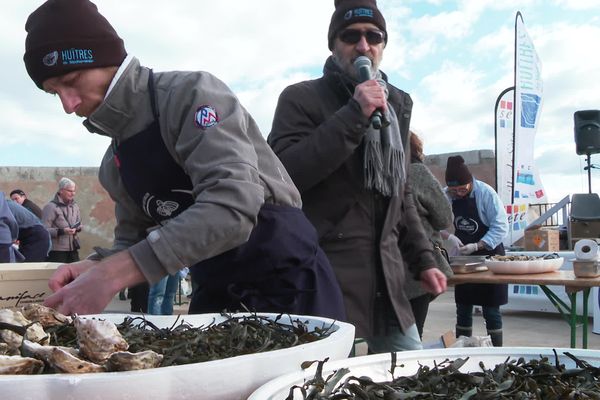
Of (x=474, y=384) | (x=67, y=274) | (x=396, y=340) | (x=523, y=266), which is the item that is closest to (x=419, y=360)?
(x=474, y=384)

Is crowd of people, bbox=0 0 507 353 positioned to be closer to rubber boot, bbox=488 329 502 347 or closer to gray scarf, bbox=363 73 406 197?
gray scarf, bbox=363 73 406 197

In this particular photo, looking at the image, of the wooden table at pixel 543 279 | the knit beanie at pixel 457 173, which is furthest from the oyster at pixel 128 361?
the knit beanie at pixel 457 173

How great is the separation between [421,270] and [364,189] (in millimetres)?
390

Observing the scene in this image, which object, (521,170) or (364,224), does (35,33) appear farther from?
(521,170)

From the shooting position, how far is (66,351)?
618mm

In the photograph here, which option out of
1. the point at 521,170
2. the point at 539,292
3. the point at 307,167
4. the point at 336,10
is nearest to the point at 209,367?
the point at 307,167

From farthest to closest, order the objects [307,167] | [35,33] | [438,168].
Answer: [438,168], [307,167], [35,33]

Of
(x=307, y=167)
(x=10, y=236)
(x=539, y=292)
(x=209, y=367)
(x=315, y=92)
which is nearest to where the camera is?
(x=209, y=367)

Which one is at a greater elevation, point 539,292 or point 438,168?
point 438,168

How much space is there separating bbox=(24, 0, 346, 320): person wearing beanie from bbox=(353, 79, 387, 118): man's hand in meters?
0.47

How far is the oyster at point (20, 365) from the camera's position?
57 centimetres

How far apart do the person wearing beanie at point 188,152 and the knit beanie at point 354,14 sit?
844 millimetres

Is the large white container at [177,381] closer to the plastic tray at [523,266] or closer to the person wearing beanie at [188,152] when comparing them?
the person wearing beanie at [188,152]

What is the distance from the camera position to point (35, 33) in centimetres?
122
